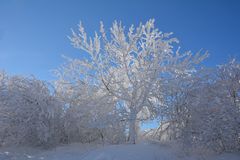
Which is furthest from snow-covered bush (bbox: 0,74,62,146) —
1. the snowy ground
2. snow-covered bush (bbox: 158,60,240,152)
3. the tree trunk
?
snow-covered bush (bbox: 158,60,240,152)

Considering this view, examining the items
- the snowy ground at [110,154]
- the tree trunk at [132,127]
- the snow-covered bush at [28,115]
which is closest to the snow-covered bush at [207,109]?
the snowy ground at [110,154]

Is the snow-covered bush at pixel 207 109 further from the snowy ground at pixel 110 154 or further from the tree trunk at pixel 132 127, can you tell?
the tree trunk at pixel 132 127

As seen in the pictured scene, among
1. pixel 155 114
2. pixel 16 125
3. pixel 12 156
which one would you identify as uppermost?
pixel 155 114

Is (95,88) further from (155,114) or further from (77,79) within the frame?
(155,114)

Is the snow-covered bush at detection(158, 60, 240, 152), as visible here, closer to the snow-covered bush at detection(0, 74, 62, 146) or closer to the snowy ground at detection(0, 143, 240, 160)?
the snowy ground at detection(0, 143, 240, 160)

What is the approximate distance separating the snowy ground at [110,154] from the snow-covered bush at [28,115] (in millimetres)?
742

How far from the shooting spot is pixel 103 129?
16469 mm

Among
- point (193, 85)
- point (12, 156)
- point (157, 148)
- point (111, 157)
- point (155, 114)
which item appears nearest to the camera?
point (111, 157)

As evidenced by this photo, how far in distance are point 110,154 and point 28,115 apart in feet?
18.6

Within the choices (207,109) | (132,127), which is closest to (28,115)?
(132,127)

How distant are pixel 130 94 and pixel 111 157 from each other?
6.54 meters

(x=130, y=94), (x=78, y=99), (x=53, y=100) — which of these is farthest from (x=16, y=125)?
(x=130, y=94)

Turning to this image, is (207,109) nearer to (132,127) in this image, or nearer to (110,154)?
(110,154)

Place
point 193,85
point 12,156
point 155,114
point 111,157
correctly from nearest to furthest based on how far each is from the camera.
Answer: point 111,157 → point 12,156 → point 193,85 → point 155,114
